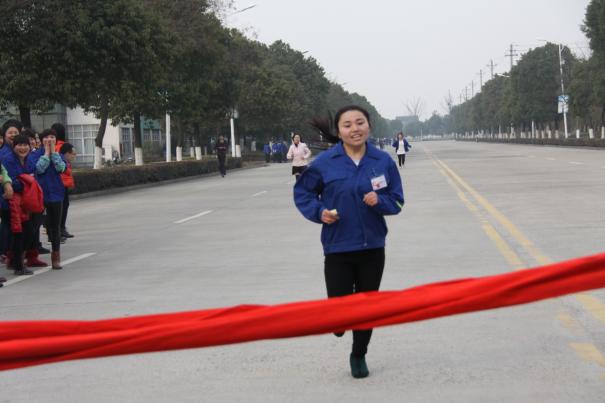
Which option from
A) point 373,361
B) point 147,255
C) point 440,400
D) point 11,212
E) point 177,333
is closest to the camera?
point 177,333

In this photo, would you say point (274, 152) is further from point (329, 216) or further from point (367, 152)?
point (329, 216)

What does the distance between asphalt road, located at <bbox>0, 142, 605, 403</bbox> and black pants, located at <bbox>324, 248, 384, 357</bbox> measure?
25 cm

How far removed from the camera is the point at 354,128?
15.9ft

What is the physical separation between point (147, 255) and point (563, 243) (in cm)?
506

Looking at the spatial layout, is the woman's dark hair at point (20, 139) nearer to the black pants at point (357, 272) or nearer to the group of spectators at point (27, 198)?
the group of spectators at point (27, 198)

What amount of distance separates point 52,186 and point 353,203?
6.25 metres

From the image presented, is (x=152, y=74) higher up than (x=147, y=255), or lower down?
higher up

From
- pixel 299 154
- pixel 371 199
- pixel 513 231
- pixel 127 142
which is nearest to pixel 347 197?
pixel 371 199

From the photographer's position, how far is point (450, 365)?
17.1 ft

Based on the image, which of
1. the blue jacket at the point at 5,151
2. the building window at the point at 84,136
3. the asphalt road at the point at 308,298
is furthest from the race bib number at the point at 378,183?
the building window at the point at 84,136

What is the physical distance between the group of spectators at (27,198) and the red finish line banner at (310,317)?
738cm

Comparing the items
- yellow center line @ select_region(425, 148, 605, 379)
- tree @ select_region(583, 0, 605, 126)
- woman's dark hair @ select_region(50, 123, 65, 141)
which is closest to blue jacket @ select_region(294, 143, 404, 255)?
yellow center line @ select_region(425, 148, 605, 379)

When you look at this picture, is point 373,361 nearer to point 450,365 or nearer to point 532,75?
point 450,365

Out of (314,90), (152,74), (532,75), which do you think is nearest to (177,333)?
(152,74)
